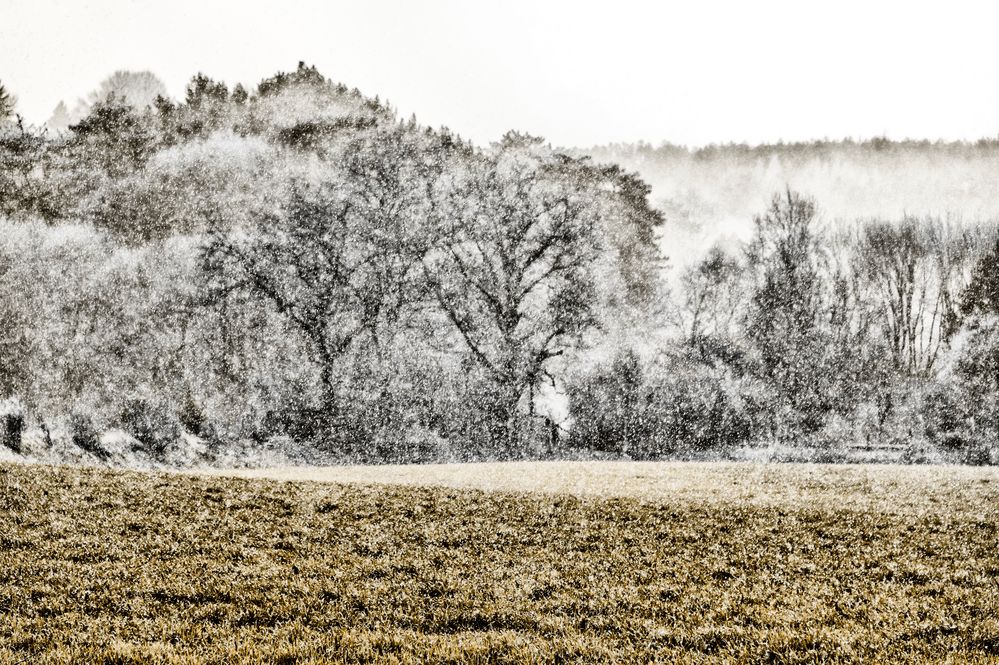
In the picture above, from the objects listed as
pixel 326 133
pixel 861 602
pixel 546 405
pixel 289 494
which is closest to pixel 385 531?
pixel 289 494

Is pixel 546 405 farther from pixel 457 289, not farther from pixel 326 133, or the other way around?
pixel 326 133

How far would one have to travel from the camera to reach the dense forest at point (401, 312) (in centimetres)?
3444

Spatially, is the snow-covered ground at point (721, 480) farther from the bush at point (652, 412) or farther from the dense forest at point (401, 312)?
the dense forest at point (401, 312)

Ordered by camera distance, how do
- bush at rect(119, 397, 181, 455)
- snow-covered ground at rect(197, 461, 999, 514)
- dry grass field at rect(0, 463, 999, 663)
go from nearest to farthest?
dry grass field at rect(0, 463, 999, 663)
snow-covered ground at rect(197, 461, 999, 514)
bush at rect(119, 397, 181, 455)

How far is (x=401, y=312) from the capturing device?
3816 cm

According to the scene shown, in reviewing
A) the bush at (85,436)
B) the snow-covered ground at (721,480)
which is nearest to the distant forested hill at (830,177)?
the snow-covered ground at (721,480)

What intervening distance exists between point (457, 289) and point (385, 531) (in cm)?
2638

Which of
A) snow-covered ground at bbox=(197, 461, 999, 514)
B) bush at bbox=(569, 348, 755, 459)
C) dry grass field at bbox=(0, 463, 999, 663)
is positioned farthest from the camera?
bush at bbox=(569, 348, 755, 459)

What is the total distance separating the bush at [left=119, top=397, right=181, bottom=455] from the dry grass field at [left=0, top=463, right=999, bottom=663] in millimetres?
12001

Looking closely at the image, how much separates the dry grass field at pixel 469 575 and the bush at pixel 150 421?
12001 millimetres

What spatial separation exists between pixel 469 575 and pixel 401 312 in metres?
28.4

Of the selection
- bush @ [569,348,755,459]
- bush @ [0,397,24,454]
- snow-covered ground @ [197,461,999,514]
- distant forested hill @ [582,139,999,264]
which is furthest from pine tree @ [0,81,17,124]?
distant forested hill @ [582,139,999,264]

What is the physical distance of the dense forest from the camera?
34.4 metres

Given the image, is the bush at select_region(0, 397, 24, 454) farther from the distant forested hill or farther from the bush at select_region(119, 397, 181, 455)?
the distant forested hill
